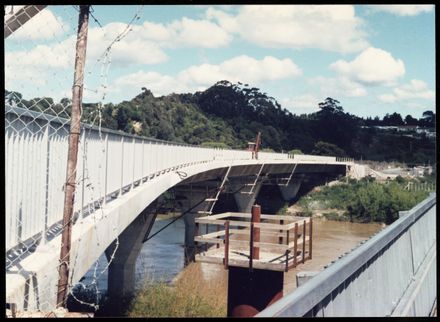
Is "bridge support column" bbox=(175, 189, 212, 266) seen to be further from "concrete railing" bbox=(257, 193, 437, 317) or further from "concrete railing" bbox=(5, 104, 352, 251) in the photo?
"concrete railing" bbox=(257, 193, 437, 317)

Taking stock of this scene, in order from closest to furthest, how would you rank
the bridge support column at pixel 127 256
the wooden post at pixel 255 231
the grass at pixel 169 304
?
the wooden post at pixel 255 231
the grass at pixel 169 304
the bridge support column at pixel 127 256

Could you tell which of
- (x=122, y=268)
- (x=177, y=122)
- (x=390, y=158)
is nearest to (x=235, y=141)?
(x=177, y=122)

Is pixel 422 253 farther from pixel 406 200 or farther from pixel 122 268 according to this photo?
pixel 406 200

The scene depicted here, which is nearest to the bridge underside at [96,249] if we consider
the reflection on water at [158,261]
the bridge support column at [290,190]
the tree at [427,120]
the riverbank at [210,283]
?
the reflection on water at [158,261]

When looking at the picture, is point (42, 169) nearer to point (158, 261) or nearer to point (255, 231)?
point (255, 231)

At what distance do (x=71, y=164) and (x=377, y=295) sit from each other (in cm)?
309

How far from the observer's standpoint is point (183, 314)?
49.0 ft

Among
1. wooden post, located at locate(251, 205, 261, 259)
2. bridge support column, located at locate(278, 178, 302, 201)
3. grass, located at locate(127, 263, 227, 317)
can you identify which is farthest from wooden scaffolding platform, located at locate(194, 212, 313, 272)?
bridge support column, located at locate(278, 178, 302, 201)

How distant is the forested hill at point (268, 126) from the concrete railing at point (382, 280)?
55409 millimetres

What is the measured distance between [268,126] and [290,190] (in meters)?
28.7

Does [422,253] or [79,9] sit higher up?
[79,9]

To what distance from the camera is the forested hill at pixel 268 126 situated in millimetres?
68875

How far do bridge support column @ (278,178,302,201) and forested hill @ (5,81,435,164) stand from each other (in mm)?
10603

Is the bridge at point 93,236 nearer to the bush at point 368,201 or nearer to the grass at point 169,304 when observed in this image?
the grass at point 169,304
